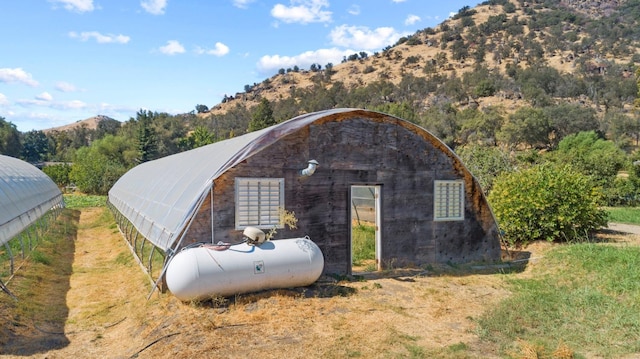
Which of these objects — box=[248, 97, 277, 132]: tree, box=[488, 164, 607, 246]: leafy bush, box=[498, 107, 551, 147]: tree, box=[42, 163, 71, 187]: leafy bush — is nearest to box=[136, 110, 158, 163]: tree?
box=[42, 163, 71, 187]: leafy bush

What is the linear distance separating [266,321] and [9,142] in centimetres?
8443

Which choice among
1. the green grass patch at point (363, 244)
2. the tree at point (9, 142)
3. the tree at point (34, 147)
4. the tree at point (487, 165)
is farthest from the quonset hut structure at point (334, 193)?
the tree at point (34, 147)

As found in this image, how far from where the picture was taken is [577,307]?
29.9 feet

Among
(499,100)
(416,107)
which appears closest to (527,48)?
(499,100)

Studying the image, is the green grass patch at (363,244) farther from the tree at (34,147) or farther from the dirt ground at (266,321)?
the tree at (34,147)

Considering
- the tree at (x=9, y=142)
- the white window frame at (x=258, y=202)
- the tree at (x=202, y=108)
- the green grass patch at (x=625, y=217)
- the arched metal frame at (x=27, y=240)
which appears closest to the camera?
the white window frame at (x=258, y=202)

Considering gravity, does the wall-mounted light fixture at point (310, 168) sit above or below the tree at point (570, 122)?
below

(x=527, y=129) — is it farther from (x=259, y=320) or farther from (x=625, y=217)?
(x=259, y=320)

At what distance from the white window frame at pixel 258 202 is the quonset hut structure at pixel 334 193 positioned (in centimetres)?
2

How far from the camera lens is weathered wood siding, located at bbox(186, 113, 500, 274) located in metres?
A: 10.9

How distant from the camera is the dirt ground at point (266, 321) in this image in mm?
7191

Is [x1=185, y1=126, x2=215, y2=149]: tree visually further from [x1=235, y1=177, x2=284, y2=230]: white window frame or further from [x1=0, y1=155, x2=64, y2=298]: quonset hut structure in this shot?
[x1=235, y1=177, x2=284, y2=230]: white window frame

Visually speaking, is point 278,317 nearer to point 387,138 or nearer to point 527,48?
point 387,138

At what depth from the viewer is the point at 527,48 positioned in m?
89.2
